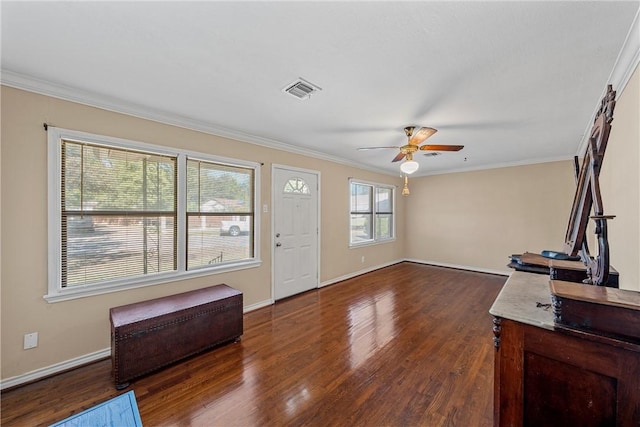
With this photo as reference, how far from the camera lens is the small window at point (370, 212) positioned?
5469 mm

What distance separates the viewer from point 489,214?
18.2ft

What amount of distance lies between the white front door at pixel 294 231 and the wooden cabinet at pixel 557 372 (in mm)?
3037

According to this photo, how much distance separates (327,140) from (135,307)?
3044 millimetres

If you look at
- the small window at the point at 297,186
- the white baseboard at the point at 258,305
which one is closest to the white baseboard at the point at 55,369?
the white baseboard at the point at 258,305

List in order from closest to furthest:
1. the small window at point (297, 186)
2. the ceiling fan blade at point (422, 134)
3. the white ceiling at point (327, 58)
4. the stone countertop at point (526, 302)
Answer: the stone countertop at point (526, 302) < the white ceiling at point (327, 58) < the ceiling fan blade at point (422, 134) < the small window at point (297, 186)

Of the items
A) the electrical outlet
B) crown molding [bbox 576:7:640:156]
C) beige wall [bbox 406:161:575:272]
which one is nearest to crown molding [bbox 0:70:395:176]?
the electrical outlet

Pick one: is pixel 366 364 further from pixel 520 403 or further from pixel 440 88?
pixel 440 88

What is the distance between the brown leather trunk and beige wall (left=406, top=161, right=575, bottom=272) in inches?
208

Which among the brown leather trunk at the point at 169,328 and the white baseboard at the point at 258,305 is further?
the white baseboard at the point at 258,305

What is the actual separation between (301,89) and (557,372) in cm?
245

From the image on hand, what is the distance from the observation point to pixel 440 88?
218 cm

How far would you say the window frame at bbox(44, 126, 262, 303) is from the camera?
215 centimetres

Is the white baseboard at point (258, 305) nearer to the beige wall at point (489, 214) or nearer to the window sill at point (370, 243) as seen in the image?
the window sill at point (370, 243)

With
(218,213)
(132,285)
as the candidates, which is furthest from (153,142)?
(132,285)
